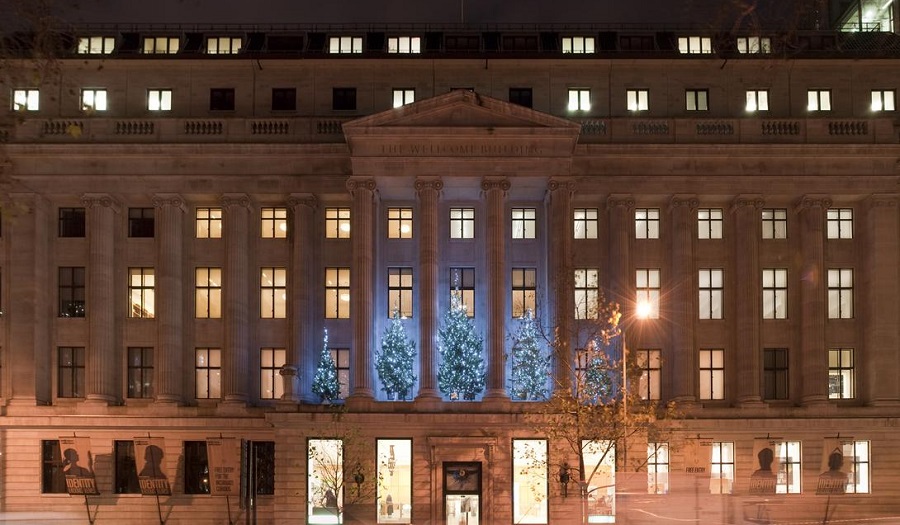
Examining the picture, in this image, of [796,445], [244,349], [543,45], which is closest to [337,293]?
[244,349]

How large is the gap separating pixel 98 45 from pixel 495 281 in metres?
27.8

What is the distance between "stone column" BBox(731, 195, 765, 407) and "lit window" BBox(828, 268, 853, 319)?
395 centimetres

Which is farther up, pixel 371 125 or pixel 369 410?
pixel 371 125

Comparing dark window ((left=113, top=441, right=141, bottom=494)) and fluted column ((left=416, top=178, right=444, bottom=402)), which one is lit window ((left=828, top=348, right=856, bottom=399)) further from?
dark window ((left=113, top=441, right=141, bottom=494))

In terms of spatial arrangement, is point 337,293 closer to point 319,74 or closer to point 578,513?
point 319,74

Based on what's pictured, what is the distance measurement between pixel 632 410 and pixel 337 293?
826 inches

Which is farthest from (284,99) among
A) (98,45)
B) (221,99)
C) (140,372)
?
(140,372)

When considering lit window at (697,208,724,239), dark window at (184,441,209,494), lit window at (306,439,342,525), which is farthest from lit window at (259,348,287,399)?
lit window at (697,208,724,239)

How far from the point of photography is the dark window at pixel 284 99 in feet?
207

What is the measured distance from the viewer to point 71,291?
60938 millimetres

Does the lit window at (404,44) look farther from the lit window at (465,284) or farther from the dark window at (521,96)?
the lit window at (465,284)

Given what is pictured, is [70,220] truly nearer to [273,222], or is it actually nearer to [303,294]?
[273,222]

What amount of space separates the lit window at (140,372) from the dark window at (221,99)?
14.1 meters

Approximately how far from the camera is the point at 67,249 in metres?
61.0
